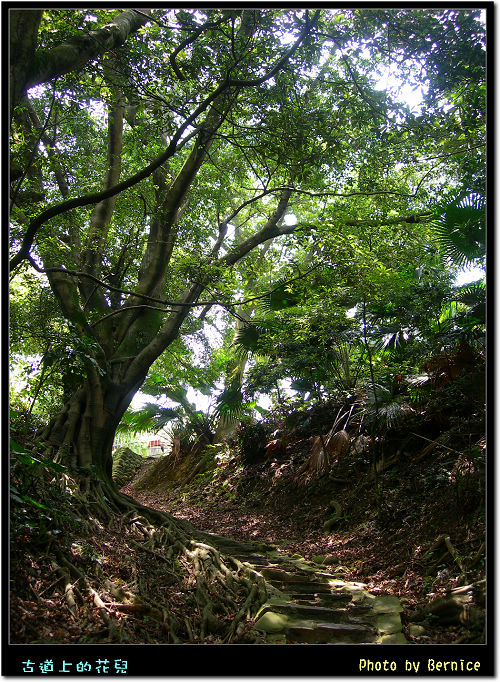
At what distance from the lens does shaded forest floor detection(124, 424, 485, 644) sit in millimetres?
3980

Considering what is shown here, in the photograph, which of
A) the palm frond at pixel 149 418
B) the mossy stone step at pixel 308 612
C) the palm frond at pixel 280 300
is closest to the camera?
the mossy stone step at pixel 308 612

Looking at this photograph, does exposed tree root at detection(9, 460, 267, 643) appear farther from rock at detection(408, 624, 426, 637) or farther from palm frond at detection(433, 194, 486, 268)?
palm frond at detection(433, 194, 486, 268)

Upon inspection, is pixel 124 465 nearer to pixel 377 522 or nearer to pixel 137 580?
pixel 377 522

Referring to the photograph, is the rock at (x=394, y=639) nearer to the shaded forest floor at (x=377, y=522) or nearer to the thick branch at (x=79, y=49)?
the shaded forest floor at (x=377, y=522)

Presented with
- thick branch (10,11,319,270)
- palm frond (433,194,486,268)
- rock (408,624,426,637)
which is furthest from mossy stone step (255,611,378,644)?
palm frond (433,194,486,268)

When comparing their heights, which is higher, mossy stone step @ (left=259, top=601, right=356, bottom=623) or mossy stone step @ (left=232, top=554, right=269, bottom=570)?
mossy stone step @ (left=259, top=601, right=356, bottom=623)

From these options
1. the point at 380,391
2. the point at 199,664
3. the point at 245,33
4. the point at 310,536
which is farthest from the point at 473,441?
the point at 245,33

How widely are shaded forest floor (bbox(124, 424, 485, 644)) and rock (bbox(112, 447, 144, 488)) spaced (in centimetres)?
542

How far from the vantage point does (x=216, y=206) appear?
985 cm

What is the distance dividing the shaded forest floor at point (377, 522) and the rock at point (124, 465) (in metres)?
5.42

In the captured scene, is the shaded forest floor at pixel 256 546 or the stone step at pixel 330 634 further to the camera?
the stone step at pixel 330 634

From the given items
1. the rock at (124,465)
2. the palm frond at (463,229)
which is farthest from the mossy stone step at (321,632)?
the rock at (124,465)

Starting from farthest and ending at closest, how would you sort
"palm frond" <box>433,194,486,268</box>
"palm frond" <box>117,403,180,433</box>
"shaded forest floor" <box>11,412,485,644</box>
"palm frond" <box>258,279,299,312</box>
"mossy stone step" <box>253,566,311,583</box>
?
"palm frond" <box>117,403,180,433</box> < "palm frond" <box>258,279,299,312</box> < "palm frond" <box>433,194,486,268</box> < "mossy stone step" <box>253,566,311,583</box> < "shaded forest floor" <box>11,412,485,644</box>

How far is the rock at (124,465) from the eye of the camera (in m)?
14.9
